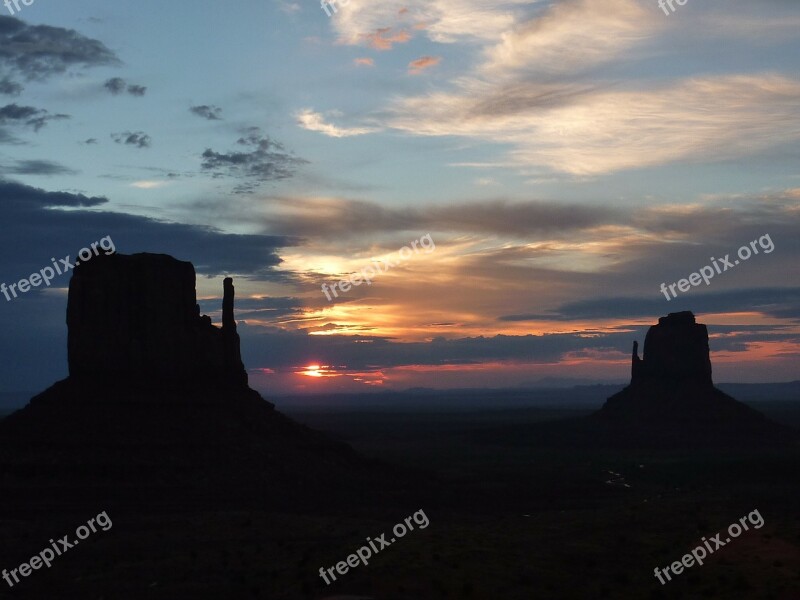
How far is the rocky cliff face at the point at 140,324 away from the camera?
86.1 metres

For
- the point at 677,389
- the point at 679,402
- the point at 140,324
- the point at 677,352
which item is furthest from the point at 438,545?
the point at 677,352

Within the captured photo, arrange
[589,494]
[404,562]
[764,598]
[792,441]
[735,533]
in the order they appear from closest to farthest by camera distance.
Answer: [764,598], [404,562], [735,533], [589,494], [792,441]

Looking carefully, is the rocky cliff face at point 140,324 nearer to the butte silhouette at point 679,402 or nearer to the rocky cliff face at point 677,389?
the butte silhouette at point 679,402

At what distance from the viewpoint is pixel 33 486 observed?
245 ft

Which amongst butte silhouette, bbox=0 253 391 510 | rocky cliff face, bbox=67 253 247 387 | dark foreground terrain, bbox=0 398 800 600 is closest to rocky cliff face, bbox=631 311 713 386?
dark foreground terrain, bbox=0 398 800 600

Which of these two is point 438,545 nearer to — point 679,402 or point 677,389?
point 679,402

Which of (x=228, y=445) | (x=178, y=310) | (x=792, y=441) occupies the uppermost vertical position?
(x=178, y=310)

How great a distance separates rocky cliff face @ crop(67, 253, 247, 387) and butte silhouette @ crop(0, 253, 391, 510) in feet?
0.31

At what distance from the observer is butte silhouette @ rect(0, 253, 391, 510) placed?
2992 inches

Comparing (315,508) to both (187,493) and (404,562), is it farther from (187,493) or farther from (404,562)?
(404,562)

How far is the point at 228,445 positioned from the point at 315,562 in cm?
3661

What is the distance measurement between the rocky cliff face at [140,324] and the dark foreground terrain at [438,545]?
1668 centimetres

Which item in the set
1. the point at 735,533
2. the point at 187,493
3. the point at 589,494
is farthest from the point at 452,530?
the point at 589,494

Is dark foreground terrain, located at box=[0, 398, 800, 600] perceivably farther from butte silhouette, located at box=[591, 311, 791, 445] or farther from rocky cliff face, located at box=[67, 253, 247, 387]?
butte silhouette, located at box=[591, 311, 791, 445]
